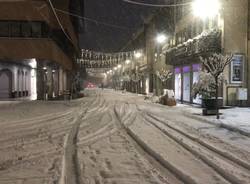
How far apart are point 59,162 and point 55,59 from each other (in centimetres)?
2973

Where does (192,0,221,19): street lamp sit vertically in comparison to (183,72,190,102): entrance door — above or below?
above

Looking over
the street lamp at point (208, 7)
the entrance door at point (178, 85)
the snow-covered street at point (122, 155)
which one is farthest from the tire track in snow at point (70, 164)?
the entrance door at point (178, 85)

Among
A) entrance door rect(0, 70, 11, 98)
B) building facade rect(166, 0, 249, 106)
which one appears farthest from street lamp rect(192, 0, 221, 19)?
entrance door rect(0, 70, 11, 98)

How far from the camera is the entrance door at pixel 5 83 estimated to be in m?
39.2

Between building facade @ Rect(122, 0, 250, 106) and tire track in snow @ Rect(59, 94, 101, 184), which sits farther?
building facade @ Rect(122, 0, 250, 106)

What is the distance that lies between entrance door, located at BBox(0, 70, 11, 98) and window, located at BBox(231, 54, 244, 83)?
2438 cm

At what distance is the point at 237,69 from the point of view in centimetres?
2520

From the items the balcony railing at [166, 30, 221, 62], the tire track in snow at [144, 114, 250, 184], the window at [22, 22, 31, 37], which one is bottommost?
the tire track in snow at [144, 114, 250, 184]

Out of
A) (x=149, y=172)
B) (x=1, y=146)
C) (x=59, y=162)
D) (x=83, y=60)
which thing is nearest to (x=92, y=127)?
(x=1, y=146)

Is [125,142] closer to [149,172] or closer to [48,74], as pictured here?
[149,172]

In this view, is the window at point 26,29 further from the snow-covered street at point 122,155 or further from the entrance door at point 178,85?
the snow-covered street at point 122,155

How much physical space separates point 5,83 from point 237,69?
2494 cm

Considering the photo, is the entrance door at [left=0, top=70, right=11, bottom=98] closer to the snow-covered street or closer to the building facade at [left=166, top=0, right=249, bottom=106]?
the building facade at [left=166, top=0, right=249, bottom=106]

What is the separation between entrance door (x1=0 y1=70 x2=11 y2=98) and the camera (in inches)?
1543
